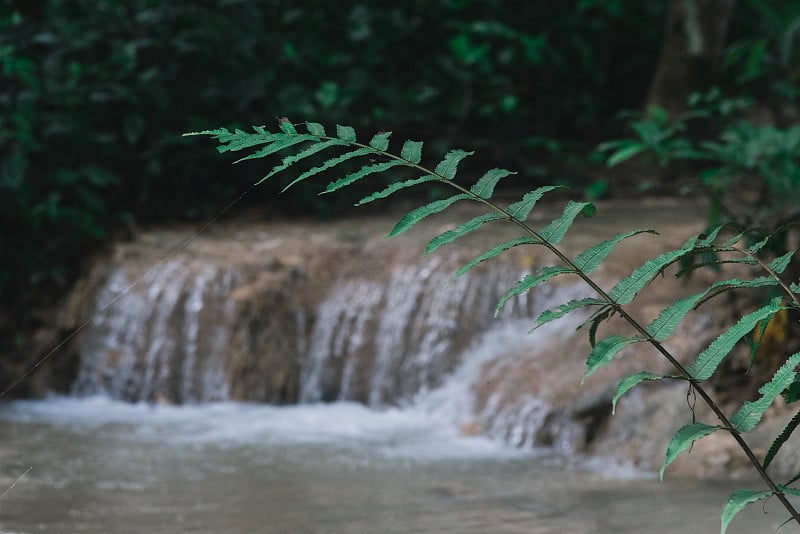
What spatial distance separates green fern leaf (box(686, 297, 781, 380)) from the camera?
1.55 m

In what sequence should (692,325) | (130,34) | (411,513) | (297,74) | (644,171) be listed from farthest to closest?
(644,171) < (297,74) < (130,34) < (692,325) < (411,513)

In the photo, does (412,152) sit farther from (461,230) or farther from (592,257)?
(592,257)

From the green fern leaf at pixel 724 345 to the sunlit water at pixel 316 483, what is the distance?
1994mm

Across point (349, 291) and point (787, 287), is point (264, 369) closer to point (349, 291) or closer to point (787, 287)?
point (349, 291)

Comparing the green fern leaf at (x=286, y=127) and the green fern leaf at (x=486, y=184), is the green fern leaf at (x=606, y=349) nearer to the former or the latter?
the green fern leaf at (x=486, y=184)

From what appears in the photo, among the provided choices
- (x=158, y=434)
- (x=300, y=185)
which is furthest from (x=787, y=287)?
(x=300, y=185)

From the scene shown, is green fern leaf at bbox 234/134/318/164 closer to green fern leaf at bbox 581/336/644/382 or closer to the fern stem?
the fern stem

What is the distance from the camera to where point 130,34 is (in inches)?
316

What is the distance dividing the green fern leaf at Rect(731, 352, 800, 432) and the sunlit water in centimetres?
197

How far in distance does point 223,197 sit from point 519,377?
3.80 metres

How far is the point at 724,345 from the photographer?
1568 millimetres

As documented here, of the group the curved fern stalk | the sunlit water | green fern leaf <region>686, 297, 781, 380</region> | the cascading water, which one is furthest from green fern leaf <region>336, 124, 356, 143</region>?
the cascading water

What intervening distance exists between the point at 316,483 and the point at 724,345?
2.83m

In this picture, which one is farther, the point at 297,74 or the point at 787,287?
the point at 297,74
